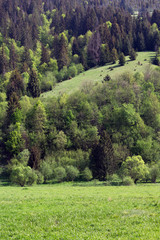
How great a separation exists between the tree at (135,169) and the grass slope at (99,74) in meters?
49.0

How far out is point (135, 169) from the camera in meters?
48.3

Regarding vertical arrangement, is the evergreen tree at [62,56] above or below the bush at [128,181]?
above

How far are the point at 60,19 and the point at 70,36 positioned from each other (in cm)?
1900

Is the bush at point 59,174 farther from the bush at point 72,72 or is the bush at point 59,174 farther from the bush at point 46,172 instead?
the bush at point 72,72

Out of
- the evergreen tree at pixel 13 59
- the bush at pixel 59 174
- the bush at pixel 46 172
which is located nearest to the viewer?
the bush at pixel 59 174

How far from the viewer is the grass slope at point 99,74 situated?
96950 millimetres

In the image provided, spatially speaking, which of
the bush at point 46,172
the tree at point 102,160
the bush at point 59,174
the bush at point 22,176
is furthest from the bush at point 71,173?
the bush at point 22,176

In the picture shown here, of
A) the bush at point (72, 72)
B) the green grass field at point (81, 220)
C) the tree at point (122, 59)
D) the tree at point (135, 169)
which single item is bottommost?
the tree at point (135, 169)

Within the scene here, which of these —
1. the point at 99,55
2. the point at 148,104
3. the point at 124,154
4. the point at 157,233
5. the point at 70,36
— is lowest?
the point at 124,154

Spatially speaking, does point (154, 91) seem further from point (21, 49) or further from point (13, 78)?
point (21, 49)

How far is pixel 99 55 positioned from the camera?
414 feet

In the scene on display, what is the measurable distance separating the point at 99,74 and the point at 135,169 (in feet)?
214

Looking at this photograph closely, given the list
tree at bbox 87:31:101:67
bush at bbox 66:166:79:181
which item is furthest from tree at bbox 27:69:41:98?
bush at bbox 66:166:79:181

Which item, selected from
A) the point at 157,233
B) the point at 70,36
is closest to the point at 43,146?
the point at 157,233
